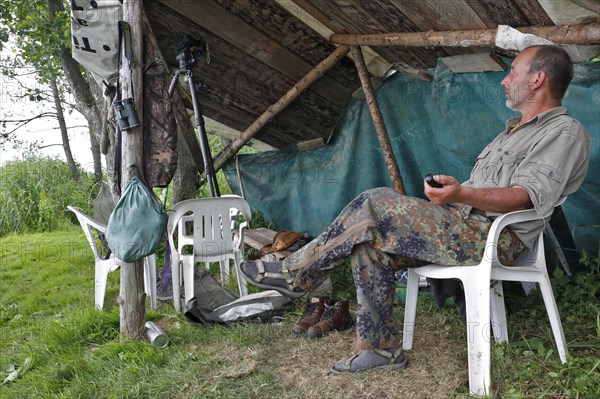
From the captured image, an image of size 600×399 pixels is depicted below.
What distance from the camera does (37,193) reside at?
26.1ft

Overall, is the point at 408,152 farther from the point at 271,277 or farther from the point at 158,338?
the point at 158,338

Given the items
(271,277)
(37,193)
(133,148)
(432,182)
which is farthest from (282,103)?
(37,193)

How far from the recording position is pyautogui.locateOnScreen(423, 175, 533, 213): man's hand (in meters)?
1.91

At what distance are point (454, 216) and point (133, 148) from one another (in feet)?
5.44

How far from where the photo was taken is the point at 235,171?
17.7 ft

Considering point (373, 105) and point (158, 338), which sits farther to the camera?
point (373, 105)

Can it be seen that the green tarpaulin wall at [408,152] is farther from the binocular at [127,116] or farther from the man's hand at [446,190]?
the binocular at [127,116]

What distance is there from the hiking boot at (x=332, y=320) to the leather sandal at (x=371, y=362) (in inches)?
18.2

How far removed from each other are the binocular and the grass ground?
1.11 m

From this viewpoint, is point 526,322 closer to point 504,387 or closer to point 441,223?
point 504,387

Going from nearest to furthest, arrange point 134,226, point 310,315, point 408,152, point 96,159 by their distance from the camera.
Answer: point 134,226
point 310,315
point 408,152
point 96,159

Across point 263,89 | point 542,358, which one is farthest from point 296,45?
point 542,358

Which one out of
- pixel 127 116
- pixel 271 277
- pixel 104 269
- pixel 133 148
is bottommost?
pixel 104 269

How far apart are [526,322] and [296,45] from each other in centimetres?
240
